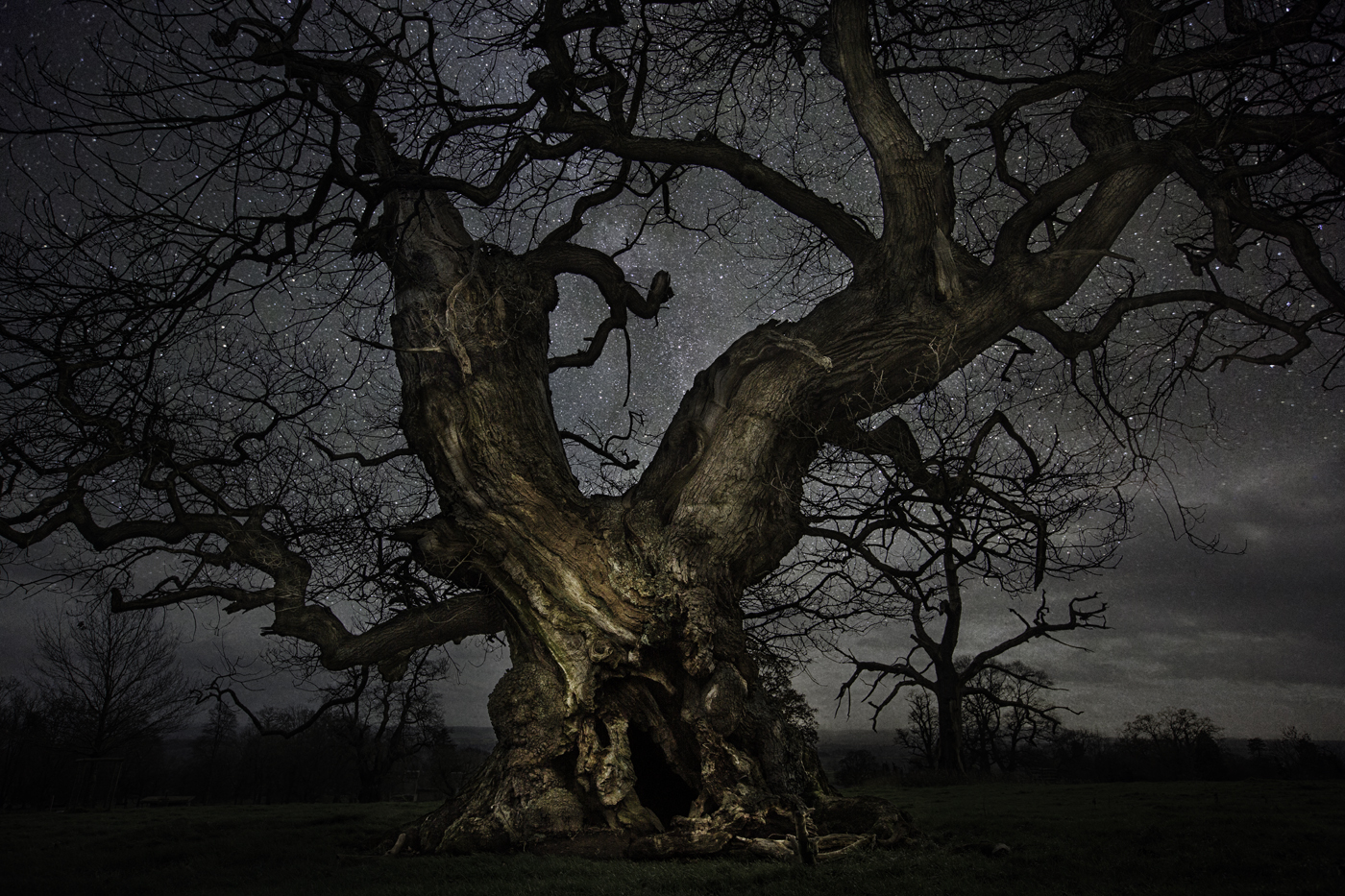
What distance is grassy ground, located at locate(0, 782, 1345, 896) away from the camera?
3887 mm

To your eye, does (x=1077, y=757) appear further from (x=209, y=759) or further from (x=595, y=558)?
(x=209, y=759)

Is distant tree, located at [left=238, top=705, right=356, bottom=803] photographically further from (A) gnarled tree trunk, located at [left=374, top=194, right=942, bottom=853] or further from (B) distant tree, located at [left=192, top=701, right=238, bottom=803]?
(A) gnarled tree trunk, located at [left=374, top=194, right=942, bottom=853]

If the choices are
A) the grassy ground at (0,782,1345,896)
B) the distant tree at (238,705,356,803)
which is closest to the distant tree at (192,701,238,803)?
the distant tree at (238,705,356,803)

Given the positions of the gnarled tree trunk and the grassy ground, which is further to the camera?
the gnarled tree trunk

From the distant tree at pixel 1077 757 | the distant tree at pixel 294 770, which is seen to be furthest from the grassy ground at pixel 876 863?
the distant tree at pixel 294 770

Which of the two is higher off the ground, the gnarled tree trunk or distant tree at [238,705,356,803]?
the gnarled tree trunk

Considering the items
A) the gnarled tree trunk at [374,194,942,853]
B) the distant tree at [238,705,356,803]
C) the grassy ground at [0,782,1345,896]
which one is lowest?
the distant tree at [238,705,356,803]

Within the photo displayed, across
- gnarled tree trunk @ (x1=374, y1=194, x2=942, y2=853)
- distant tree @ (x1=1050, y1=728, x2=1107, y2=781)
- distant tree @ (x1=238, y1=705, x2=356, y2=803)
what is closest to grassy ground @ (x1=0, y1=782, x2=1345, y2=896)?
gnarled tree trunk @ (x1=374, y1=194, x2=942, y2=853)

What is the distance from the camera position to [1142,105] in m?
6.11

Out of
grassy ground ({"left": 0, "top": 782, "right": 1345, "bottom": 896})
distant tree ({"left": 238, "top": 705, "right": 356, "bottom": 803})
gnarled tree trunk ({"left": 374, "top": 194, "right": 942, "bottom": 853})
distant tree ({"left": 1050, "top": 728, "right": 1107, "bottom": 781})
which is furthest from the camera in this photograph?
distant tree ({"left": 238, "top": 705, "right": 356, "bottom": 803})

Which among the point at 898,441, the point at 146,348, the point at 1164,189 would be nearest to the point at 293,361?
the point at 146,348

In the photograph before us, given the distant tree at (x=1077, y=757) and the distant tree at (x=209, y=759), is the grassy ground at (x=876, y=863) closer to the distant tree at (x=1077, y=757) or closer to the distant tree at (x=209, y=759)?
the distant tree at (x=1077, y=757)

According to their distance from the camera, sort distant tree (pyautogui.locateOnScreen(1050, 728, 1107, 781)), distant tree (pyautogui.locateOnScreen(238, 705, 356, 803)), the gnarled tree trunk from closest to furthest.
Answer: the gnarled tree trunk, distant tree (pyautogui.locateOnScreen(1050, 728, 1107, 781)), distant tree (pyautogui.locateOnScreen(238, 705, 356, 803))

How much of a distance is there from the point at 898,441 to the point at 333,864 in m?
6.54
